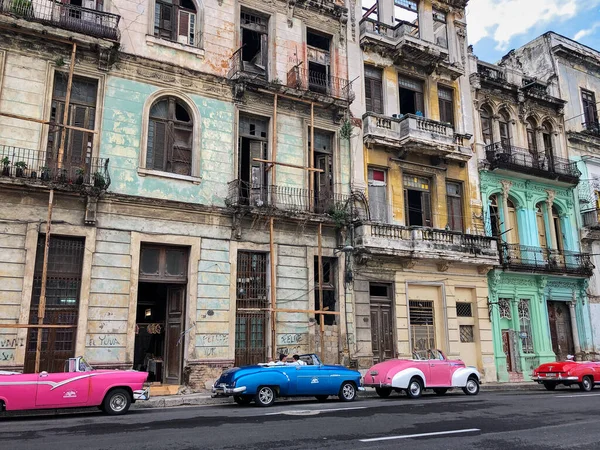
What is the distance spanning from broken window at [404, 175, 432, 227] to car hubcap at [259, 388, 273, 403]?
11.9 m

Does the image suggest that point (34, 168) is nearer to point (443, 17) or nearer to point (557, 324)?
point (443, 17)

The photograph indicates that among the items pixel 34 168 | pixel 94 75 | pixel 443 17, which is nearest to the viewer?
pixel 34 168

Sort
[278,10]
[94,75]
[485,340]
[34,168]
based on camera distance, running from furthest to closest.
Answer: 1. [485,340]
2. [278,10]
3. [94,75]
4. [34,168]

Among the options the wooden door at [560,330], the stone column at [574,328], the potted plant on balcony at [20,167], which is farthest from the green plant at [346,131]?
the stone column at [574,328]

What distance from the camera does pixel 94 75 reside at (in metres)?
17.0

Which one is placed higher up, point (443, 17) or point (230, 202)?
point (443, 17)

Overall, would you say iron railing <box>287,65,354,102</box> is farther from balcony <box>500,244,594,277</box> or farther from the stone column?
the stone column

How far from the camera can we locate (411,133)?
2230 centimetres

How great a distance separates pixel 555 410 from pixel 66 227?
13.6 metres

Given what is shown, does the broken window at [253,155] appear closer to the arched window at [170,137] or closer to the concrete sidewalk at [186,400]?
the arched window at [170,137]

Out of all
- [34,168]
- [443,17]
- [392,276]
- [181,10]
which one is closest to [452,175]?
[392,276]

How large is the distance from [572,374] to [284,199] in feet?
39.0

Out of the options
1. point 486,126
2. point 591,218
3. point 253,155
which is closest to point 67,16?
point 253,155

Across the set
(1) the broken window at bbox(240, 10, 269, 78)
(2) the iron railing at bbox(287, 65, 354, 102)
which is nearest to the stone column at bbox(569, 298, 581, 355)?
(2) the iron railing at bbox(287, 65, 354, 102)
